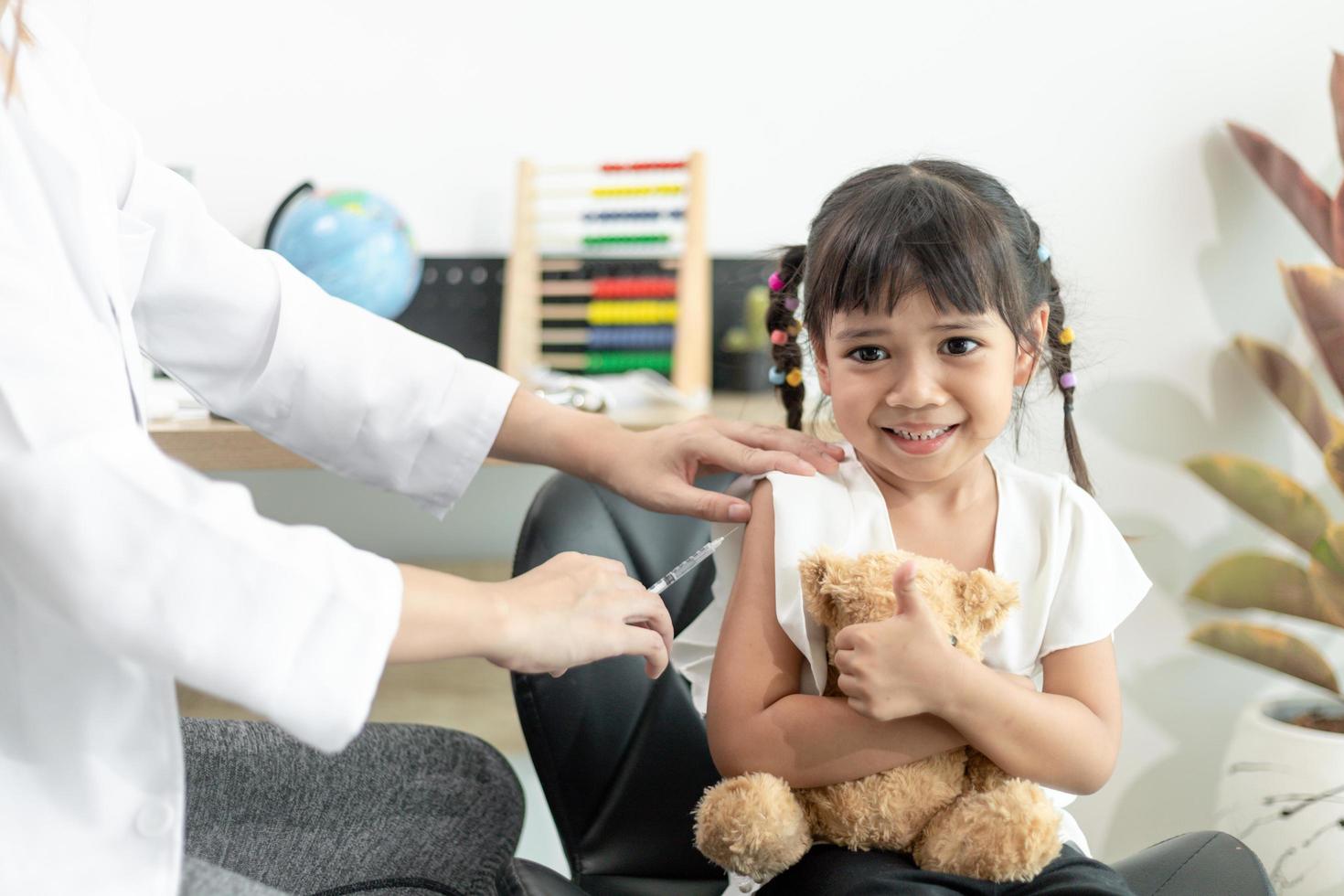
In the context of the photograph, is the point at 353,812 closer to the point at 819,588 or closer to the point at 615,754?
the point at 615,754

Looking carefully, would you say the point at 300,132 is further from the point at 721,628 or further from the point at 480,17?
the point at 721,628

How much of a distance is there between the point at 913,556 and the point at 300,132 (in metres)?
1.56

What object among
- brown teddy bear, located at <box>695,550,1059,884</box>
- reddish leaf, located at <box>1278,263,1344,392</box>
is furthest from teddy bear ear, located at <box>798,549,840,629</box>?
reddish leaf, located at <box>1278,263,1344,392</box>

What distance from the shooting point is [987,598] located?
0.98m

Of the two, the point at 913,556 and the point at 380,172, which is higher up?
the point at 380,172

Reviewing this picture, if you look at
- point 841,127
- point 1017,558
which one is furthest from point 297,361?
point 841,127

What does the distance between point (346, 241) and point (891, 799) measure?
1329mm

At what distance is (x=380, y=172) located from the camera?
2.18m

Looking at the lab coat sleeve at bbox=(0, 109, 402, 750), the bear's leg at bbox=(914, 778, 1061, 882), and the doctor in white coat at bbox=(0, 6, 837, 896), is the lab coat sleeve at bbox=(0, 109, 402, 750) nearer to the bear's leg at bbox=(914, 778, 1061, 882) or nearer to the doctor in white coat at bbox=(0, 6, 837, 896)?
the doctor in white coat at bbox=(0, 6, 837, 896)

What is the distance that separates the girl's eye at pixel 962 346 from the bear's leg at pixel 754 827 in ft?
1.30

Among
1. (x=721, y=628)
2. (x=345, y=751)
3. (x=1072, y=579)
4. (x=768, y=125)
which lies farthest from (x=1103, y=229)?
(x=345, y=751)

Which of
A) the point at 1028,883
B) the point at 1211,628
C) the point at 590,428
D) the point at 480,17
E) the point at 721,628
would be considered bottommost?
the point at 1211,628

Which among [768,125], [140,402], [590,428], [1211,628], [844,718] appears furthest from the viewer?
[768,125]

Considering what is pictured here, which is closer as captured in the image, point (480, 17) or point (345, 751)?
point (345, 751)
